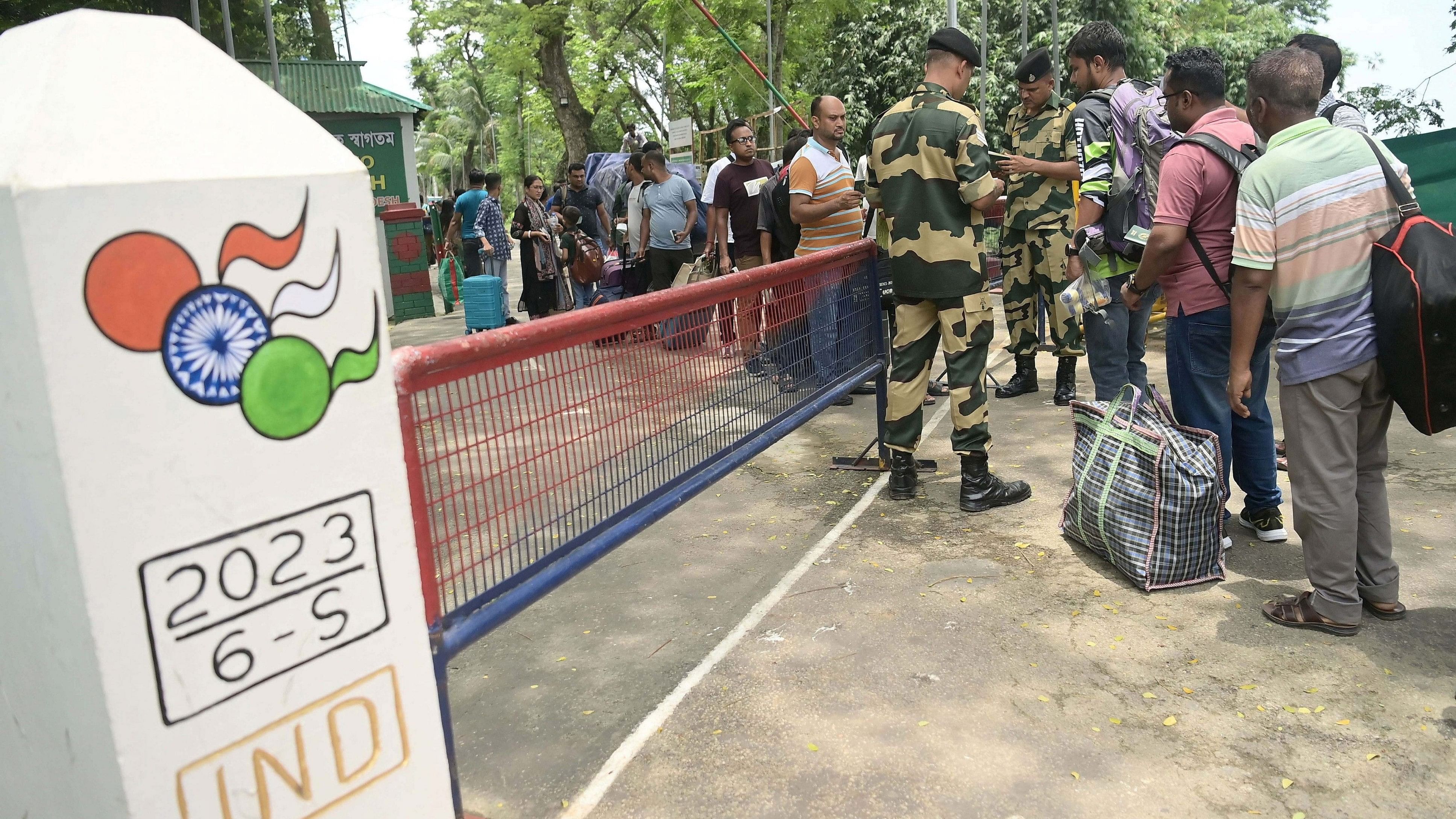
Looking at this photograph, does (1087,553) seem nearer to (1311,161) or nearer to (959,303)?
(959,303)

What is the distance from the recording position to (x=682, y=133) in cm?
1955

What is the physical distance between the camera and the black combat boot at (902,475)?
17.6 ft

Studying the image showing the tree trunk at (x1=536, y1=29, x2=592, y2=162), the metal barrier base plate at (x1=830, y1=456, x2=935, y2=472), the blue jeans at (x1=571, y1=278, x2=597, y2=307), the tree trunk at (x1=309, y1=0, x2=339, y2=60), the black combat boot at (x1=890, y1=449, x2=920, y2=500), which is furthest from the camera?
the tree trunk at (x1=309, y1=0, x2=339, y2=60)

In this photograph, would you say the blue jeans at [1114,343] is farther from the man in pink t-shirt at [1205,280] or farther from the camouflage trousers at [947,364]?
the man in pink t-shirt at [1205,280]

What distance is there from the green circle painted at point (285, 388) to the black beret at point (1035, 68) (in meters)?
5.80

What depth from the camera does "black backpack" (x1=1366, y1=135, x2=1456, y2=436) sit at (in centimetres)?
326

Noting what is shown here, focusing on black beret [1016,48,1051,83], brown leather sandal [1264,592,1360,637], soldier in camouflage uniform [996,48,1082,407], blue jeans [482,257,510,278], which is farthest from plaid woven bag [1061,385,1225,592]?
blue jeans [482,257,510,278]

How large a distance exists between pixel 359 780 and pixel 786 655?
1867mm

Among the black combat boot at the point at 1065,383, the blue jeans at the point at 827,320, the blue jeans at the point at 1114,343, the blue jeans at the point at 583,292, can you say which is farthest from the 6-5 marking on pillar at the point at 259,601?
the blue jeans at the point at 583,292

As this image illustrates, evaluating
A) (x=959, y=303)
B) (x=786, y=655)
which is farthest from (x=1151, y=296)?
(x=786, y=655)

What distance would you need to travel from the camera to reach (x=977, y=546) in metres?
4.66

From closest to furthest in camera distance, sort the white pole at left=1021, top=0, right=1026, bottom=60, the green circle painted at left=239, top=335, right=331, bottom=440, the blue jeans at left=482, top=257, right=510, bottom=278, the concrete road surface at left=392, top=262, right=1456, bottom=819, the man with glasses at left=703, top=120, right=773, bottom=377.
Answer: the green circle painted at left=239, top=335, right=331, bottom=440
the concrete road surface at left=392, top=262, right=1456, bottom=819
the man with glasses at left=703, top=120, right=773, bottom=377
the white pole at left=1021, top=0, right=1026, bottom=60
the blue jeans at left=482, top=257, right=510, bottom=278

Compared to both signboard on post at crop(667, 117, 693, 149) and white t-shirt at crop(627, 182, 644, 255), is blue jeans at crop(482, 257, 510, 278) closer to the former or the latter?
white t-shirt at crop(627, 182, 644, 255)

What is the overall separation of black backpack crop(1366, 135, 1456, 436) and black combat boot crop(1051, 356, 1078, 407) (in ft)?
12.3
